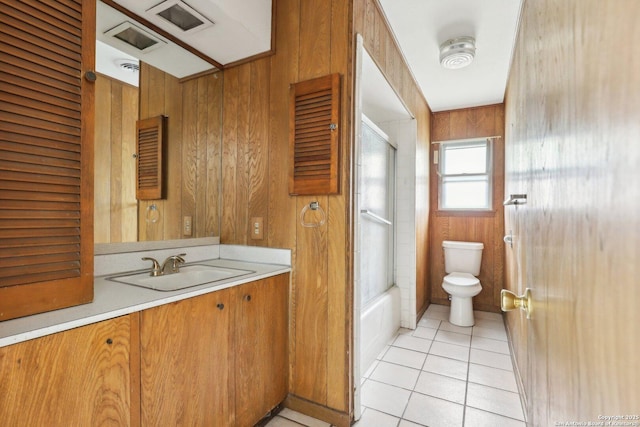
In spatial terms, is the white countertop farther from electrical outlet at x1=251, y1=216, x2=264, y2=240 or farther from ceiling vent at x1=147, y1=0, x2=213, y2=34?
ceiling vent at x1=147, y1=0, x2=213, y2=34

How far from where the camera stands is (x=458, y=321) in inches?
125

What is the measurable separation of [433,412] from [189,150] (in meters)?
2.31

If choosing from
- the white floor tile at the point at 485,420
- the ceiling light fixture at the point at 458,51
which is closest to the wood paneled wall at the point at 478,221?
the ceiling light fixture at the point at 458,51

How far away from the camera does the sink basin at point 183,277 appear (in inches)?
59.1

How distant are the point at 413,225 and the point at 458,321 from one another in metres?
1.16

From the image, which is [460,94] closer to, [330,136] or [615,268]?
[330,136]

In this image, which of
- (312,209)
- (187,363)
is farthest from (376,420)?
(312,209)

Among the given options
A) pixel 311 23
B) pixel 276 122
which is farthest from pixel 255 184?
pixel 311 23

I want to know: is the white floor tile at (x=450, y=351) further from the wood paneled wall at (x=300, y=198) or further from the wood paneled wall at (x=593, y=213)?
the wood paneled wall at (x=593, y=213)

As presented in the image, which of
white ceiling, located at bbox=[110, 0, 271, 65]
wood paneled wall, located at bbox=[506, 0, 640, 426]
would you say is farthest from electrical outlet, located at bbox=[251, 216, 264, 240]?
wood paneled wall, located at bbox=[506, 0, 640, 426]

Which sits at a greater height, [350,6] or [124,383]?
[350,6]

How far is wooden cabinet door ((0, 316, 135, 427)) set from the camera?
0.78m

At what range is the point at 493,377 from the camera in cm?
218

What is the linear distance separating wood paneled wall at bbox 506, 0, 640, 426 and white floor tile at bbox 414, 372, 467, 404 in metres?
1.39
